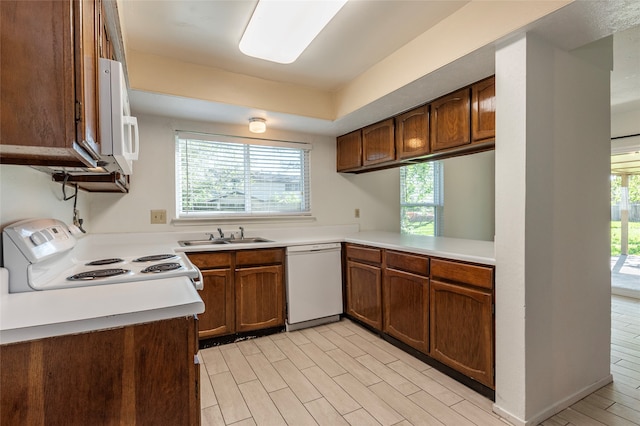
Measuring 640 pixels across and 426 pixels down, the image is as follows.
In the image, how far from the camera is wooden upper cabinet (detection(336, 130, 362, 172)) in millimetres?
3408

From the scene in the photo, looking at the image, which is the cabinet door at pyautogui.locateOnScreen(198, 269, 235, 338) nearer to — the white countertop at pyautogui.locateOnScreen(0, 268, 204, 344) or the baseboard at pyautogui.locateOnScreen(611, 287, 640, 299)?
the white countertop at pyautogui.locateOnScreen(0, 268, 204, 344)

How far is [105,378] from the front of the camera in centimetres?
88

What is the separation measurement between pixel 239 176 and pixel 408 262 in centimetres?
195

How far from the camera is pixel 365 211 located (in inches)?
156

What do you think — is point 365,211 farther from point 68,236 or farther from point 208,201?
point 68,236

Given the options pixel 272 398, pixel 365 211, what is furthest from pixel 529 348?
pixel 365 211

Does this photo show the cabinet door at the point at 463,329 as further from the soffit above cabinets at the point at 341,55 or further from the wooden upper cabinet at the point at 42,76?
the wooden upper cabinet at the point at 42,76

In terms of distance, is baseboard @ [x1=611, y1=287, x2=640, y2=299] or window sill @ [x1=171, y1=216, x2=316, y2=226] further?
baseboard @ [x1=611, y1=287, x2=640, y2=299]

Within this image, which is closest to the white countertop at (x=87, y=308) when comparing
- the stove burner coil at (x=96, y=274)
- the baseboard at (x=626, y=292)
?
the stove burner coil at (x=96, y=274)

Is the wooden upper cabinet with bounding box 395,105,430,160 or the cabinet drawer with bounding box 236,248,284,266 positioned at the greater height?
the wooden upper cabinet with bounding box 395,105,430,160

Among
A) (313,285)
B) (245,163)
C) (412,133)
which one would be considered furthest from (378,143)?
(313,285)

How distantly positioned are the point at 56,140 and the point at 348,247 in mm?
2642

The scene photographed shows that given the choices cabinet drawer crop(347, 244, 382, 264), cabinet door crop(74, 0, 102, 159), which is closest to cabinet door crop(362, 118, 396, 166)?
cabinet drawer crop(347, 244, 382, 264)

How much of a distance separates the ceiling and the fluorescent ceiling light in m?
0.18
